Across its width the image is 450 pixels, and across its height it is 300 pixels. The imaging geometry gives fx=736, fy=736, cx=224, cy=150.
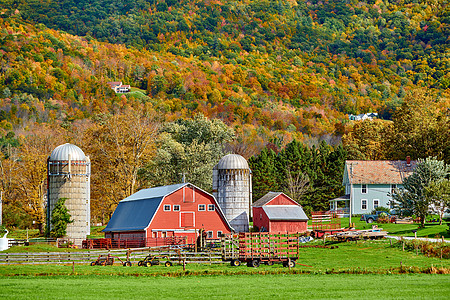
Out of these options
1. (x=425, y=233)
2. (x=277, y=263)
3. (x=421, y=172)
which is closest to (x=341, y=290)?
(x=277, y=263)

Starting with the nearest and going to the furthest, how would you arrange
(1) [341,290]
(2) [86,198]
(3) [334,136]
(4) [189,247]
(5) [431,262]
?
1. (1) [341,290]
2. (5) [431,262]
3. (4) [189,247]
4. (2) [86,198]
5. (3) [334,136]

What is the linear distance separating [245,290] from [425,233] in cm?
3263

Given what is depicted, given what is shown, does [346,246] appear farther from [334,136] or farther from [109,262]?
[334,136]

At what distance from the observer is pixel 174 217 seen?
6812 centimetres

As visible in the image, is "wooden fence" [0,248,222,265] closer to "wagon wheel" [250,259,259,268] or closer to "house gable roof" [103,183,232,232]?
"wagon wheel" [250,259,259,268]

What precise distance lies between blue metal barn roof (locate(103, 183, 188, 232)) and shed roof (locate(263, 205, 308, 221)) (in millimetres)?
10770

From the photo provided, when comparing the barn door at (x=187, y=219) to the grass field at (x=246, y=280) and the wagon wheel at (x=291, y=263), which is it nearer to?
the grass field at (x=246, y=280)

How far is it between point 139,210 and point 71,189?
788cm

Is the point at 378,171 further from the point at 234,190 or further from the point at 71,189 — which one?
the point at 71,189

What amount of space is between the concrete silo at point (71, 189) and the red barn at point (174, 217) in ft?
13.6

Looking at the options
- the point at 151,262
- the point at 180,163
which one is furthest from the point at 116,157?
the point at 151,262

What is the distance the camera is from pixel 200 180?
3701 inches

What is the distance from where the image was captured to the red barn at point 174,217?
6719cm

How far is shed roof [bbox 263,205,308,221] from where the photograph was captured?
7481cm
